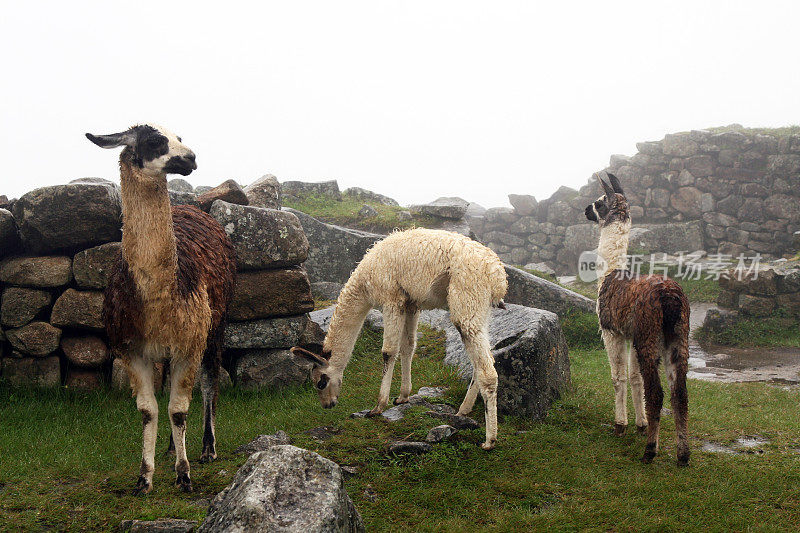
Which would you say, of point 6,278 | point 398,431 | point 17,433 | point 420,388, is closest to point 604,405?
point 420,388

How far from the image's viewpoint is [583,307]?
14.2 metres

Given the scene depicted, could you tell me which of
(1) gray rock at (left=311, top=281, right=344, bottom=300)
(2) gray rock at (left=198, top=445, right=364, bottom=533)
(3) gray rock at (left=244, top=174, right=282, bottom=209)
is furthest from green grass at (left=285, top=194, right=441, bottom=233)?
(2) gray rock at (left=198, top=445, right=364, bottom=533)

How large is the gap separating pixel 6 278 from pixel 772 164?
24.6 m

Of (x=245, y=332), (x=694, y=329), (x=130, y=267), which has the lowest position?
(x=694, y=329)

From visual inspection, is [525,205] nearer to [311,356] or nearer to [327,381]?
[327,381]

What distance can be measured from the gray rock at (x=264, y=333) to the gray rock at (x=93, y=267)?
75.1 inches

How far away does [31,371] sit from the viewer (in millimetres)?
7836

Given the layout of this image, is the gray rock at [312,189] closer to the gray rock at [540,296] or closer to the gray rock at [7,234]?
the gray rock at [540,296]

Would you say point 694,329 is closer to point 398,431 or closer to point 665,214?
point 665,214

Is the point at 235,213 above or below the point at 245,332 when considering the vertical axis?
above

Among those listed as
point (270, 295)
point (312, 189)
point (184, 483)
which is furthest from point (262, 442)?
point (312, 189)

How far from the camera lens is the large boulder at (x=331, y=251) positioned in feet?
45.7

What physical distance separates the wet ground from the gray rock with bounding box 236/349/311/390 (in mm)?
8193
